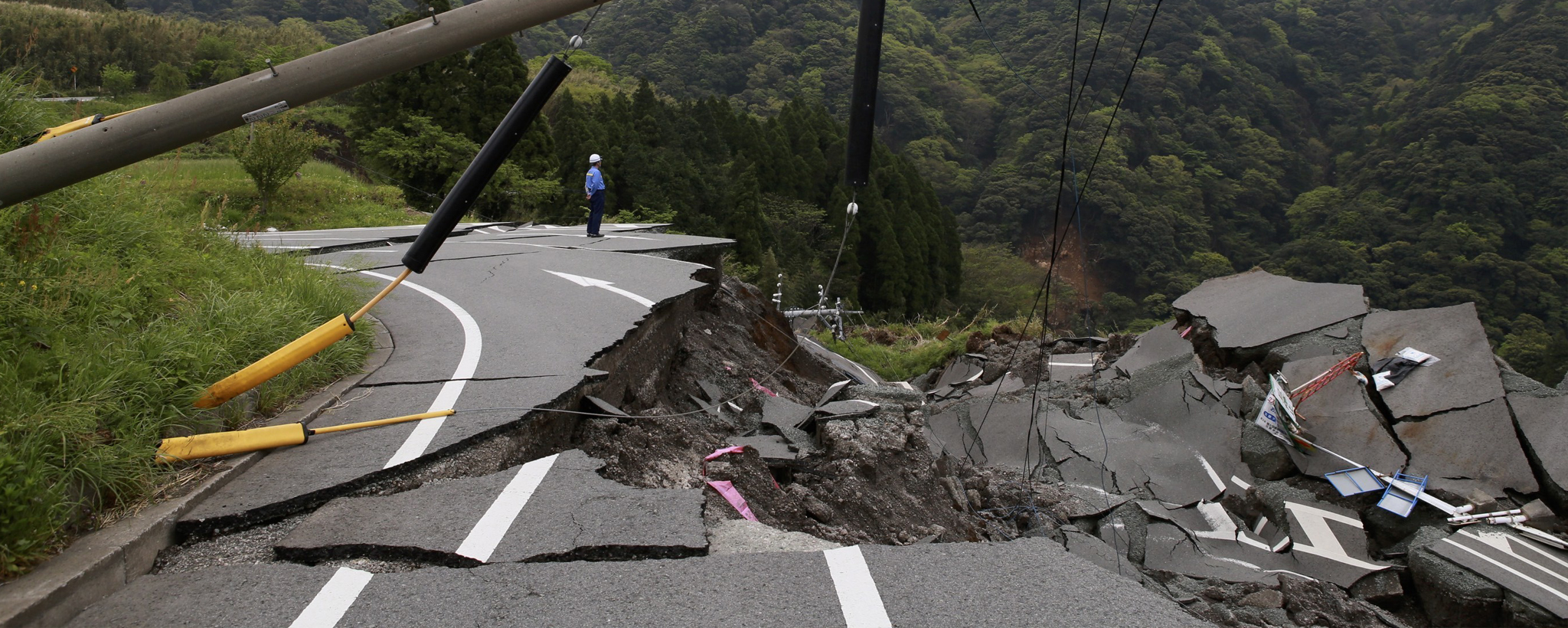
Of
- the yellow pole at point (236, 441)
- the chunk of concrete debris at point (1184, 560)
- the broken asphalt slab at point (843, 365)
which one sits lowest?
the broken asphalt slab at point (843, 365)

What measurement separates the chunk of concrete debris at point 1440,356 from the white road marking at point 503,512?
378 inches

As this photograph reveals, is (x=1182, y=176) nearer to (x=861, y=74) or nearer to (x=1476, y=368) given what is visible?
(x=1476, y=368)

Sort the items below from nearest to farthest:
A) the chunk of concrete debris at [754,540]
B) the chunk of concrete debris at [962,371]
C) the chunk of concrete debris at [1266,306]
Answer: the chunk of concrete debris at [754,540], the chunk of concrete debris at [1266,306], the chunk of concrete debris at [962,371]

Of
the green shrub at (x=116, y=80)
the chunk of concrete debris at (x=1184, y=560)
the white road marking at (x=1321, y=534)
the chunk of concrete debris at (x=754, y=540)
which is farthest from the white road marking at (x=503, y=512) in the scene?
the green shrub at (x=116, y=80)

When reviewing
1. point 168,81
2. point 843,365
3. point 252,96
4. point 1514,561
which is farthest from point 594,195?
point 168,81

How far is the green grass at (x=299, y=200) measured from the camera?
1612cm

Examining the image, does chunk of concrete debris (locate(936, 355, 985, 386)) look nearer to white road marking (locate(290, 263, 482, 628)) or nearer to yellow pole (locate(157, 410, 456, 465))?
white road marking (locate(290, 263, 482, 628))

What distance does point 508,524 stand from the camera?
377cm

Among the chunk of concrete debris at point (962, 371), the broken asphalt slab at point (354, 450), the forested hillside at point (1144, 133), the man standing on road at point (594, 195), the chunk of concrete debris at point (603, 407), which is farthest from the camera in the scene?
the forested hillside at point (1144, 133)

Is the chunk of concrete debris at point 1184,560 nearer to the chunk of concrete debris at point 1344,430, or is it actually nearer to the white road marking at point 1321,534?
the white road marking at point 1321,534

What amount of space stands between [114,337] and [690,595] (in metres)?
3.77

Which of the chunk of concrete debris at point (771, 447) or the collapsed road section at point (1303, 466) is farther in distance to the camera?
the collapsed road section at point (1303, 466)

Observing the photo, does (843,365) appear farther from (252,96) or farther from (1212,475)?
(252,96)

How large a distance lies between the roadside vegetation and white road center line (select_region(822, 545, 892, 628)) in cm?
294
